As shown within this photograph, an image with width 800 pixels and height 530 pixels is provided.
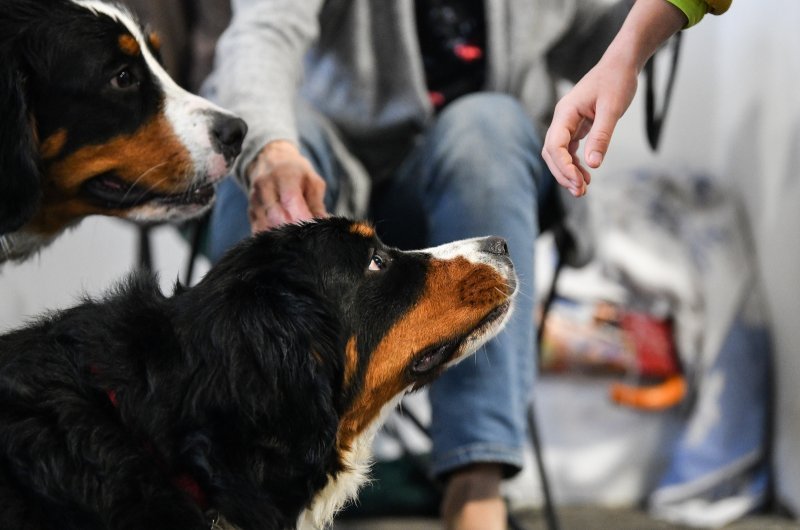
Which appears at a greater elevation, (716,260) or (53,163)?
(53,163)

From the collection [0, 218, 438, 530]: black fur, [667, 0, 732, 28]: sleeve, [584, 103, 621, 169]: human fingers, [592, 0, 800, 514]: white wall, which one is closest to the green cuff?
[667, 0, 732, 28]: sleeve

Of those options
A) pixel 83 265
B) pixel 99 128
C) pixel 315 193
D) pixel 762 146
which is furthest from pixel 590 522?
pixel 99 128

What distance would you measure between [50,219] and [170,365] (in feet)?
1.68

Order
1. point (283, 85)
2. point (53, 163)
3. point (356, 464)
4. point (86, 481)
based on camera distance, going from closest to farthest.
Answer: point (86, 481), point (356, 464), point (53, 163), point (283, 85)

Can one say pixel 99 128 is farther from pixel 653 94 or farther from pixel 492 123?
pixel 653 94

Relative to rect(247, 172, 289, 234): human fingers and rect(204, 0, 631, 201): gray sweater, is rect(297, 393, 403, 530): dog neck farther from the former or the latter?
rect(204, 0, 631, 201): gray sweater

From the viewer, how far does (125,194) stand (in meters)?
1.34

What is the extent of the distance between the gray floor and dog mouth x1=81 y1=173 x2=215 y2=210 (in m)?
0.98

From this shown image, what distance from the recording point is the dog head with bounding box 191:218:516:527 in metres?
0.96

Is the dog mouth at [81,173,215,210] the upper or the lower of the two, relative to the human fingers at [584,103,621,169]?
lower

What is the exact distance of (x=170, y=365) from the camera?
94 centimetres

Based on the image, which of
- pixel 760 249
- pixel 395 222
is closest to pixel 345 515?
pixel 395 222

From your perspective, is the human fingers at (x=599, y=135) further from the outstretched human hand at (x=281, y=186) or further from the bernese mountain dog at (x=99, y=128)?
the bernese mountain dog at (x=99, y=128)

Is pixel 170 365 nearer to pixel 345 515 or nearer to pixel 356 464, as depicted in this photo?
pixel 356 464
